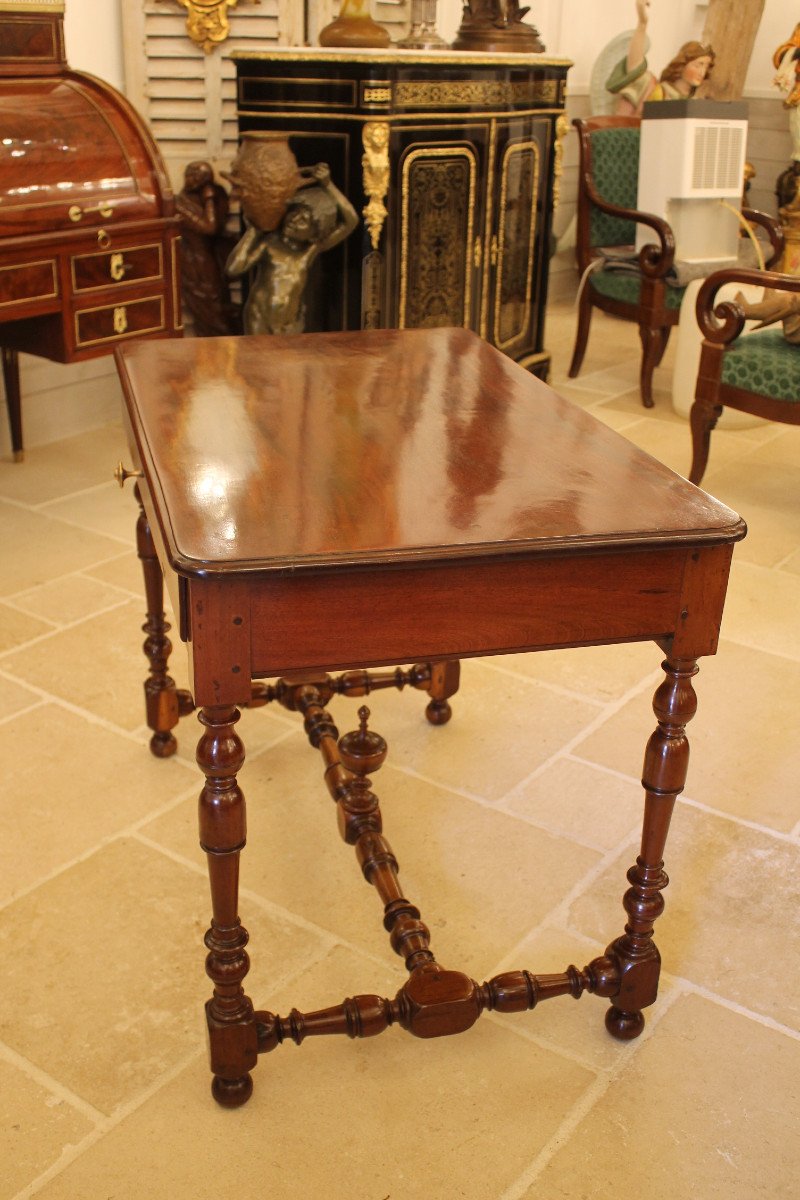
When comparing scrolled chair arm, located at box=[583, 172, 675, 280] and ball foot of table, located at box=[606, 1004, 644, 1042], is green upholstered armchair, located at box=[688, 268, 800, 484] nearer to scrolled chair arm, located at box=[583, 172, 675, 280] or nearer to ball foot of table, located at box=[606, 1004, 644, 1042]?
scrolled chair arm, located at box=[583, 172, 675, 280]

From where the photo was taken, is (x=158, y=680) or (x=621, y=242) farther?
(x=621, y=242)

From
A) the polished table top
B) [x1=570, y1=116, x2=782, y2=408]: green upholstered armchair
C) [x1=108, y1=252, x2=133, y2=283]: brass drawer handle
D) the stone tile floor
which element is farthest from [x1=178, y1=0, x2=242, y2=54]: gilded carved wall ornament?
the polished table top

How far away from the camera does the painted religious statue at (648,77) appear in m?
6.74

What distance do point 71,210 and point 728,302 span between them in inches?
79.4

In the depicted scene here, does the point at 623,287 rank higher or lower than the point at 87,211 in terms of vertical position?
lower

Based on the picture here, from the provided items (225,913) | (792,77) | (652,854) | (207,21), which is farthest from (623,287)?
(225,913)

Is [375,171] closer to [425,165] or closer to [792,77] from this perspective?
[425,165]

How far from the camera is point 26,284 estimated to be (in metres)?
3.39

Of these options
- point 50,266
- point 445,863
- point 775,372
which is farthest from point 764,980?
point 50,266

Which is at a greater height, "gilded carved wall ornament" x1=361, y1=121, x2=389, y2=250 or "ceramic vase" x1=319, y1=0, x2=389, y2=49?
"ceramic vase" x1=319, y1=0, x2=389, y2=49

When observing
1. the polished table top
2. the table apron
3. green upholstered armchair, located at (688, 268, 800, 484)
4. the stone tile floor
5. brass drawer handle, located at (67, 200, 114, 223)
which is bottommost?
the stone tile floor

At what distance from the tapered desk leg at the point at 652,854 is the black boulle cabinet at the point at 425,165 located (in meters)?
3.18

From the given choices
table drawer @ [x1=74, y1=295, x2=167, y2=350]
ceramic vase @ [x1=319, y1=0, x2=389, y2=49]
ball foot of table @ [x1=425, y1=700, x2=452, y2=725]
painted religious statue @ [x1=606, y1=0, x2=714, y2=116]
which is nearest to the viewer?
ball foot of table @ [x1=425, y1=700, x2=452, y2=725]

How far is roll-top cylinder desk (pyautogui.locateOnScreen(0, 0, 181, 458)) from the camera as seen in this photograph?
3.40m
